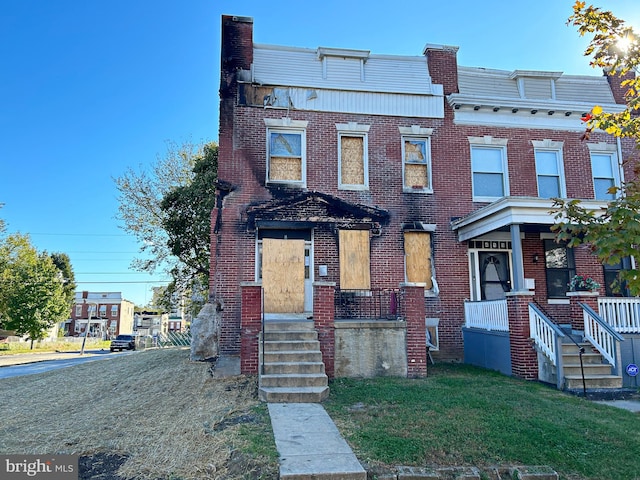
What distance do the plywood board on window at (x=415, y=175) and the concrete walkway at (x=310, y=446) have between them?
7.82 m

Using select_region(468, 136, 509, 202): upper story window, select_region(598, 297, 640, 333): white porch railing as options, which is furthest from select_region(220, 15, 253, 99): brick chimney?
select_region(598, 297, 640, 333): white porch railing

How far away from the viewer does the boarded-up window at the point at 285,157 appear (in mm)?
12109

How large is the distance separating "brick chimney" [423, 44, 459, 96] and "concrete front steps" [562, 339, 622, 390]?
7939 mm

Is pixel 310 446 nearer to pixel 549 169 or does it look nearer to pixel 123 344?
pixel 549 169

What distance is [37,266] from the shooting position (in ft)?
122

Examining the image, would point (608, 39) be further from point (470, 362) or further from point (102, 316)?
point (102, 316)

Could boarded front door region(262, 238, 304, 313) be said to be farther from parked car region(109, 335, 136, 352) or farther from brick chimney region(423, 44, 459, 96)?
parked car region(109, 335, 136, 352)

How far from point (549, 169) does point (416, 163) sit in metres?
4.12

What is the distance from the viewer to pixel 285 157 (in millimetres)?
12195

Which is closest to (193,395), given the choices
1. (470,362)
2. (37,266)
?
(470,362)

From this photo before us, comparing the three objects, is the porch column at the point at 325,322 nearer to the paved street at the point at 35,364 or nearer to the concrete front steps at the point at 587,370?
the concrete front steps at the point at 587,370

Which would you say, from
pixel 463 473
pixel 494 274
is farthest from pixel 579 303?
pixel 463 473

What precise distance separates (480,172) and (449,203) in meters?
1.45

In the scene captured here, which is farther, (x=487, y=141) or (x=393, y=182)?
(x=487, y=141)
